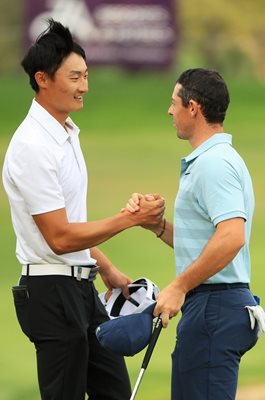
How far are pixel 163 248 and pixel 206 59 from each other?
13185 mm

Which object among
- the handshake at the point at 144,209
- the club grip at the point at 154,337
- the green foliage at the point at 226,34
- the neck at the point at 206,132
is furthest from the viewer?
the green foliage at the point at 226,34

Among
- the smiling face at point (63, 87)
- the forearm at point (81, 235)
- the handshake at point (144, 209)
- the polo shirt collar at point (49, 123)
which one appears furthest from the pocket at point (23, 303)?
the smiling face at point (63, 87)

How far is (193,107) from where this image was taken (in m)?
5.07

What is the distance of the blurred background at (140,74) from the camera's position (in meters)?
19.6

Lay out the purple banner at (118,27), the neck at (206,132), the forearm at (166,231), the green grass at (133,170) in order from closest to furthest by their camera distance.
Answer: the neck at (206,132)
the forearm at (166,231)
the green grass at (133,170)
the purple banner at (118,27)

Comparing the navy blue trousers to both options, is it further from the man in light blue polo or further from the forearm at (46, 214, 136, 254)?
the forearm at (46, 214, 136, 254)

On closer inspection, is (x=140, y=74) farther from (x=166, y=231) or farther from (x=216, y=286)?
(x=216, y=286)

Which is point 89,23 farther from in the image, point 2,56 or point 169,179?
point 169,179

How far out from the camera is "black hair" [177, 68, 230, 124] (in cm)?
504

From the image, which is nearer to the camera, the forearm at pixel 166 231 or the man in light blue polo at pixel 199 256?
the man in light blue polo at pixel 199 256

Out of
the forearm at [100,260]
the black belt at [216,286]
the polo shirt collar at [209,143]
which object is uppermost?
the polo shirt collar at [209,143]

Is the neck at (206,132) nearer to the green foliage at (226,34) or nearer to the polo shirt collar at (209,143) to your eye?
the polo shirt collar at (209,143)

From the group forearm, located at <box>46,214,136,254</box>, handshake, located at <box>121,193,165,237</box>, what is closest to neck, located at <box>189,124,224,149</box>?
handshake, located at <box>121,193,165,237</box>

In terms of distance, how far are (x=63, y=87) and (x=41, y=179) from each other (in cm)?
45
